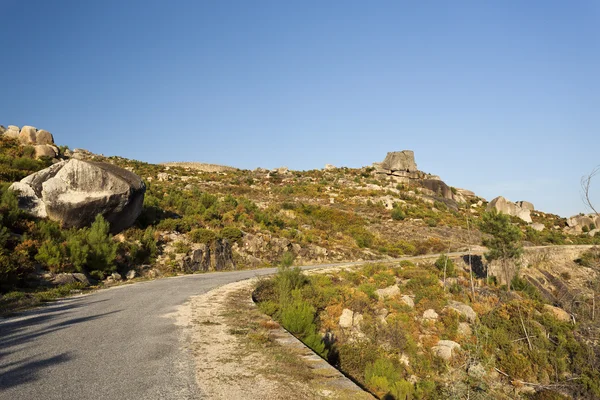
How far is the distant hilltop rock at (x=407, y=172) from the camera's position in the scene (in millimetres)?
63094

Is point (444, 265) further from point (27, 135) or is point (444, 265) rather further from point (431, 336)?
point (27, 135)

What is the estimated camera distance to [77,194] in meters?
16.3

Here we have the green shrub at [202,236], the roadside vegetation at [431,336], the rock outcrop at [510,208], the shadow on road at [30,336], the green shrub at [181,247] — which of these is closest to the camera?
the shadow on road at [30,336]

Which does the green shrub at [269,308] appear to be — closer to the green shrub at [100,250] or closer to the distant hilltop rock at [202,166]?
the green shrub at [100,250]

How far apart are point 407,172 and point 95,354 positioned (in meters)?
67.8

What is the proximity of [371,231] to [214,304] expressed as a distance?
86.6ft

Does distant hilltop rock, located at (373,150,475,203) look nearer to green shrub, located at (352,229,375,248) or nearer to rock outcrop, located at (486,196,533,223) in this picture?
rock outcrop, located at (486,196,533,223)

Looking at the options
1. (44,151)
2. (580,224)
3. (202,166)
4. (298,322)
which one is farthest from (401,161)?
(298,322)

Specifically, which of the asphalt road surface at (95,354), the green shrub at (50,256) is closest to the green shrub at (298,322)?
the asphalt road surface at (95,354)

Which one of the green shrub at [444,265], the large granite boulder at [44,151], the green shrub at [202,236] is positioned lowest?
the green shrub at [444,265]

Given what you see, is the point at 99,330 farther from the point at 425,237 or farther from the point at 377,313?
the point at 425,237

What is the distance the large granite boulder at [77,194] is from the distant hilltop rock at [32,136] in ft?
41.2

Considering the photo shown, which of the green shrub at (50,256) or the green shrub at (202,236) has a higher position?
the green shrub at (202,236)

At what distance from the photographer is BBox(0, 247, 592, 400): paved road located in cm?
404
